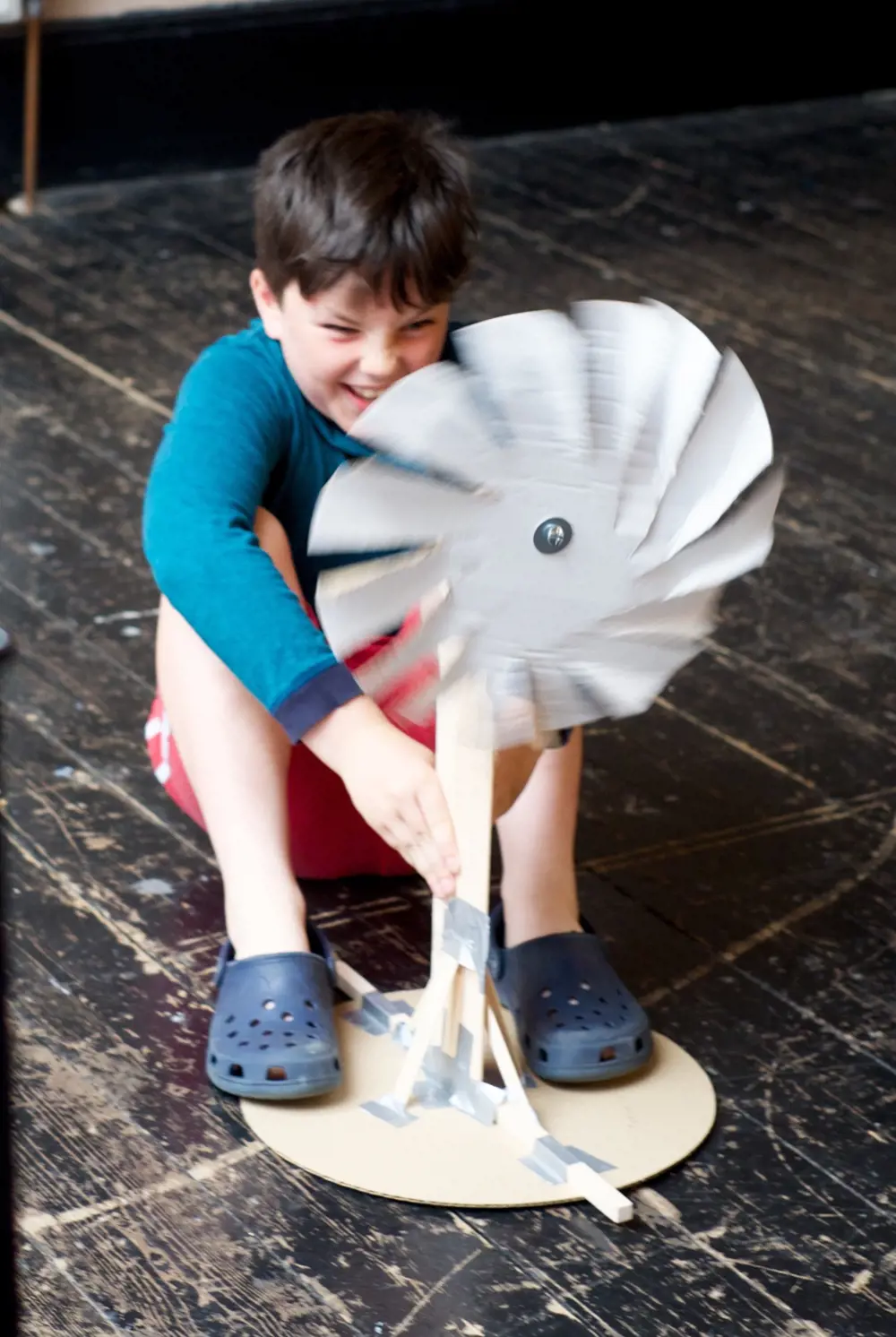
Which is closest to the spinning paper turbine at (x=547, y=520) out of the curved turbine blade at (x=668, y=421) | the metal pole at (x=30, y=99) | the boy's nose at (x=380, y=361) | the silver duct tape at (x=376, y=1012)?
the curved turbine blade at (x=668, y=421)

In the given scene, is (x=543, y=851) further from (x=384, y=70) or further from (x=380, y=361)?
(x=384, y=70)

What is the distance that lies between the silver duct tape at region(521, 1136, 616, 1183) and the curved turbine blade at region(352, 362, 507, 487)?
421 millimetres

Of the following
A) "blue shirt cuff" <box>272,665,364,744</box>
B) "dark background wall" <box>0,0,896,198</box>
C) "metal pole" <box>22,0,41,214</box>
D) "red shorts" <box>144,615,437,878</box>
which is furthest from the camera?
"dark background wall" <box>0,0,896,198</box>

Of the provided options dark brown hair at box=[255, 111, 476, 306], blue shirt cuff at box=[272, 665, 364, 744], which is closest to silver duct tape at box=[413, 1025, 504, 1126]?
blue shirt cuff at box=[272, 665, 364, 744]

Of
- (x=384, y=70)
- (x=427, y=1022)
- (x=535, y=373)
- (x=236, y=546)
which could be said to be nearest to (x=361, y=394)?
(x=236, y=546)

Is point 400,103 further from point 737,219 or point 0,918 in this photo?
point 0,918

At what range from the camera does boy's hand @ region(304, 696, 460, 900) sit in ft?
3.54

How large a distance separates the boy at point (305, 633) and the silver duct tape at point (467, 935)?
0.8 inches

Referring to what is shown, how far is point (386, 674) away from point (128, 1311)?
14.9 inches

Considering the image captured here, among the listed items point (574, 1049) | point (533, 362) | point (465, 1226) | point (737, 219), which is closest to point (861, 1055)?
point (574, 1049)

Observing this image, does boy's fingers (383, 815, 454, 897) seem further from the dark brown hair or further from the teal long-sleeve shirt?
the dark brown hair

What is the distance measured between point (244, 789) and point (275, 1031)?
17 centimetres

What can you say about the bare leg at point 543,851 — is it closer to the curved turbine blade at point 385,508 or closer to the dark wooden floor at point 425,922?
the dark wooden floor at point 425,922

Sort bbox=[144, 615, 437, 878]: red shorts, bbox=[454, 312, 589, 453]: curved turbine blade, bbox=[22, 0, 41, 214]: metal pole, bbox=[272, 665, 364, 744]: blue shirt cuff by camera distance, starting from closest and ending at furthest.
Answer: bbox=[454, 312, 589, 453]: curved turbine blade < bbox=[272, 665, 364, 744]: blue shirt cuff < bbox=[144, 615, 437, 878]: red shorts < bbox=[22, 0, 41, 214]: metal pole
